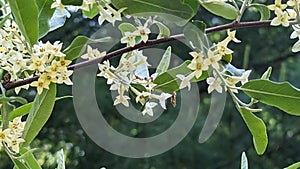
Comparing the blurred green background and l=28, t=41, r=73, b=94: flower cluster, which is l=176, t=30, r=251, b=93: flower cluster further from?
the blurred green background

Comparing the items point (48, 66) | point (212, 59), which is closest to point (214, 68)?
point (212, 59)

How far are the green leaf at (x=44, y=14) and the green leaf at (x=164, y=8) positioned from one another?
0.07 m

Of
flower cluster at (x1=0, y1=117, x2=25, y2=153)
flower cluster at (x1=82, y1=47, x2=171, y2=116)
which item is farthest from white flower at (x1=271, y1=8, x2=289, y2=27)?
flower cluster at (x1=0, y1=117, x2=25, y2=153)

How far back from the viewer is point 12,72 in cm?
40

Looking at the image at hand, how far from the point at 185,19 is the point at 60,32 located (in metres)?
1.55

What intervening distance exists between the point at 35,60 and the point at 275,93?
0.61ft

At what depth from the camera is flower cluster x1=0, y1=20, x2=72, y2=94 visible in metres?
0.38

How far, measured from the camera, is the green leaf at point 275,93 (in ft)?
1.41

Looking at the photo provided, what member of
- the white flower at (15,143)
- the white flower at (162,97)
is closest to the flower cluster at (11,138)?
the white flower at (15,143)

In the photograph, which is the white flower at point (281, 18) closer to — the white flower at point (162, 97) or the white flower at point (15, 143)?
the white flower at point (162, 97)

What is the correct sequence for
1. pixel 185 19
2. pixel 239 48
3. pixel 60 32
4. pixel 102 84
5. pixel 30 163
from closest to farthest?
pixel 185 19 < pixel 30 163 < pixel 102 84 < pixel 60 32 < pixel 239 48

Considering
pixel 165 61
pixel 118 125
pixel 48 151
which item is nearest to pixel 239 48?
pixel 118 125

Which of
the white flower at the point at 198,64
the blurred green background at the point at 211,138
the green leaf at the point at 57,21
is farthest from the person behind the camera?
the blurred green background at the point at 211,138

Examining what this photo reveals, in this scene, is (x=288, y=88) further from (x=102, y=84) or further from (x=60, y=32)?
(x=60, y=32)
